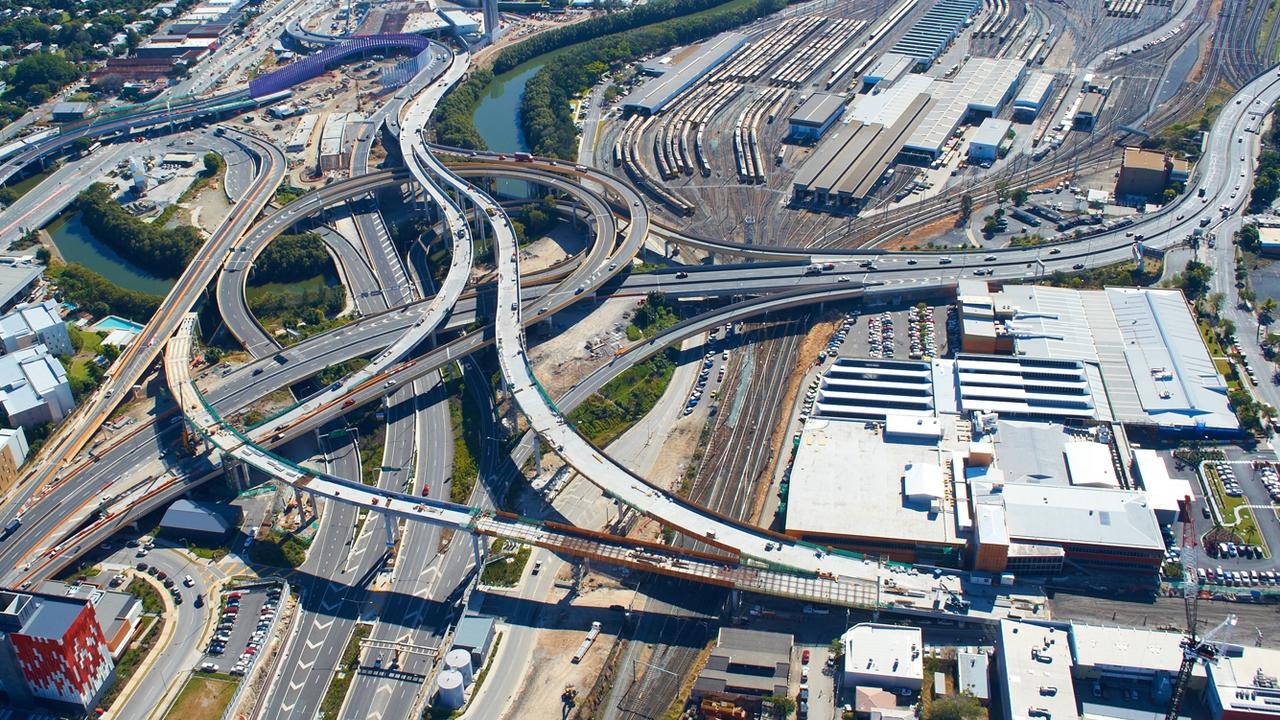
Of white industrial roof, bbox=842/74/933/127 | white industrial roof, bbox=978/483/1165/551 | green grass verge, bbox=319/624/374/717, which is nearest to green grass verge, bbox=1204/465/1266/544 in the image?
white industrial roof, bbox=978/483/1165/551

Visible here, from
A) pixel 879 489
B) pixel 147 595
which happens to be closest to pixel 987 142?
pixel 879 489

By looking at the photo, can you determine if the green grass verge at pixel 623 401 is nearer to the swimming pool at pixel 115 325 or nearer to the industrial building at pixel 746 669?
the industrial building at pixel 746 669

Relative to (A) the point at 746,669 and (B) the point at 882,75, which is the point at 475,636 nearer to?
(A) the point at 746,669

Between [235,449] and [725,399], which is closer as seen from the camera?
[235,449]

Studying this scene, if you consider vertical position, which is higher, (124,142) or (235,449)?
(124,142)

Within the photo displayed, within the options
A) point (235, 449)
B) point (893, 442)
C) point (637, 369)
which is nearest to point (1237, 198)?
point (893, 442)

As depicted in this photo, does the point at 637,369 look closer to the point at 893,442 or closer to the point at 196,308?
the point at 893,442

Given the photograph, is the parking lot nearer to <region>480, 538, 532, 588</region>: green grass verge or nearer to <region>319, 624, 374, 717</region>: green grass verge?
<region>319, 624, 374, 717</region>: green grass verge
